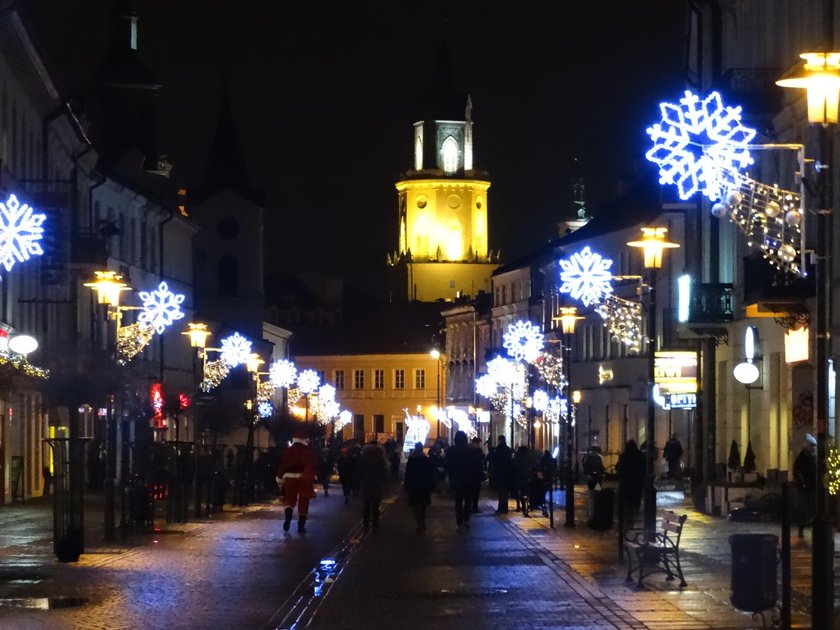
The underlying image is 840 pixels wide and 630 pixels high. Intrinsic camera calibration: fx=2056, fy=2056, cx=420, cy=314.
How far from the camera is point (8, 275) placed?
46938 millimetres

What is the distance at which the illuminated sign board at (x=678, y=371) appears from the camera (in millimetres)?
50928

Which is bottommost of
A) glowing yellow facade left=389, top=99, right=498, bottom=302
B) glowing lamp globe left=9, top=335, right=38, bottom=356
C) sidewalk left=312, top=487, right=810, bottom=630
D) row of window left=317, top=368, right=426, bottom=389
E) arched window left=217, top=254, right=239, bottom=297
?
sidewalk left=312, top=487, right=810, bottom=630

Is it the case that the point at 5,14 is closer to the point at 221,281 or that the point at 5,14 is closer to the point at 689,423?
the point at 689,423

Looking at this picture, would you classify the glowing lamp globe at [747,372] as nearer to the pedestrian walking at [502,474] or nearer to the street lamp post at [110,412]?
the pedestrian walking at [502,474]

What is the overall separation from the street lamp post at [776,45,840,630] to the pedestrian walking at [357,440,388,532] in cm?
2009

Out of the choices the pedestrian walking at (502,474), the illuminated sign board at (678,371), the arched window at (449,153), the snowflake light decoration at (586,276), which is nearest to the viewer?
the snowflake light decoration at (586,276)

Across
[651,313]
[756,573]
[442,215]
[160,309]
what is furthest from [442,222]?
[756,573]


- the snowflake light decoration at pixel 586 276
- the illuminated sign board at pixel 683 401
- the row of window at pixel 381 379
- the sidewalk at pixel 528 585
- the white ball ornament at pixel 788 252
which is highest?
the row of window at pixel 381 379

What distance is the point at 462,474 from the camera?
38.6 metres

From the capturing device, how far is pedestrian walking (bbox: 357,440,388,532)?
36.7 meters

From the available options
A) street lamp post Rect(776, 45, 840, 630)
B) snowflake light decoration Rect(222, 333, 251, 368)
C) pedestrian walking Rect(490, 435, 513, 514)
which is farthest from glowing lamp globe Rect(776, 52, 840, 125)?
snowflake light decoration Rect(222, 333, 251, 368)

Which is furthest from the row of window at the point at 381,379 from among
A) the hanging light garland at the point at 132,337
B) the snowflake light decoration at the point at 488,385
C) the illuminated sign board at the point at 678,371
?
the hanging light garland at the point at 132,337

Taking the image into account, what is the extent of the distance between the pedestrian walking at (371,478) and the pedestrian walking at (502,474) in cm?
739

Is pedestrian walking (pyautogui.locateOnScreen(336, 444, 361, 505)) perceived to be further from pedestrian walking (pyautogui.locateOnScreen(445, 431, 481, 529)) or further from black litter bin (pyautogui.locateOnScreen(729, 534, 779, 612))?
black litter bin (pyautogui.locateOnScreen(729, 534, 779, 612))
